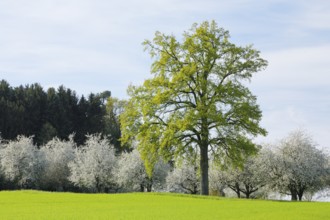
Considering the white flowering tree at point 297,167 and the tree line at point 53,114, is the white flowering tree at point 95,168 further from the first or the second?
the white flowering tree at point 297,167

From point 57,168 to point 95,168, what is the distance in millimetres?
6987

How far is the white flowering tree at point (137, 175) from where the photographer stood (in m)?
68.7

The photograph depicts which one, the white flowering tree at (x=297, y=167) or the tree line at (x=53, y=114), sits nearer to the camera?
the white flowering tree at (x=297, y=167)

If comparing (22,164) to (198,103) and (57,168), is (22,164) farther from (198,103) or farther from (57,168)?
(198,103)

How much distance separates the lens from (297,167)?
58.7 m

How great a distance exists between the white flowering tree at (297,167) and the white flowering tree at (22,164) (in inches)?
1325

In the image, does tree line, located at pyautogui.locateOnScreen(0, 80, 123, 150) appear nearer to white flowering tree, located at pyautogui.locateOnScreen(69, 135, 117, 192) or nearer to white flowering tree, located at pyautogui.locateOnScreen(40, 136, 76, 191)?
white flowering tree, located at pyautogui.locateOnScreen(40, 136, 76, 191)

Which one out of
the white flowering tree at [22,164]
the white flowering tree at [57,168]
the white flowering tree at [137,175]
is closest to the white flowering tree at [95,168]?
the white flowering tree at [57,168]

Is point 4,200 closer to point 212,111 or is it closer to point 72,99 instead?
point 212,111

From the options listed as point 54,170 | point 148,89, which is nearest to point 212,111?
point 148,89

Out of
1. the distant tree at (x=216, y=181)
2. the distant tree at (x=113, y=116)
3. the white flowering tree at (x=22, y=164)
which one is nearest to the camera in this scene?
the distant tree at (x=216, y=181)

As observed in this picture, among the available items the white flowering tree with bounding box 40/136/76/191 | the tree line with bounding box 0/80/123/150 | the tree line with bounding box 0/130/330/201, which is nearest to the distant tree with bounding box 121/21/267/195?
the tree line with bounding box 0/130/330/201

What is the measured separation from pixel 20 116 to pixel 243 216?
7832cm

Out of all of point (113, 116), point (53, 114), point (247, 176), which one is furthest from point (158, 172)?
point (113, 116)
